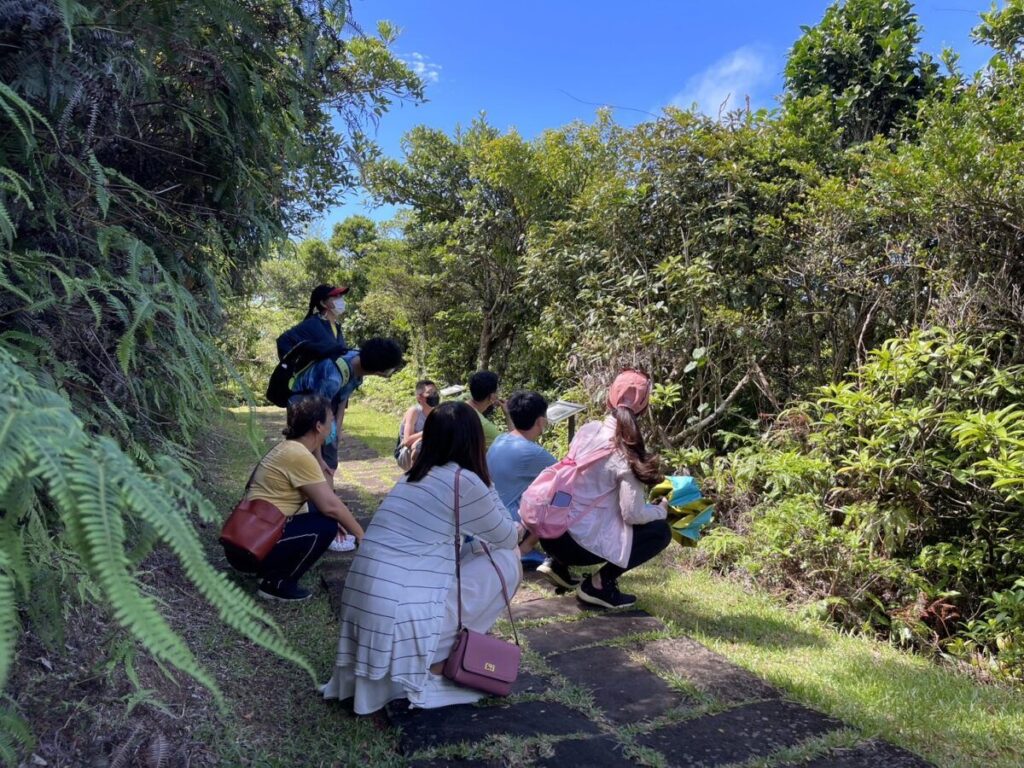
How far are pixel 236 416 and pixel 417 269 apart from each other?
1004 cm

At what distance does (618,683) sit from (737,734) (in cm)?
61

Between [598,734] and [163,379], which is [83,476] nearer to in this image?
[163,379]

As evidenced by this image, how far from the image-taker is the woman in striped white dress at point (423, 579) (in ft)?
9.09

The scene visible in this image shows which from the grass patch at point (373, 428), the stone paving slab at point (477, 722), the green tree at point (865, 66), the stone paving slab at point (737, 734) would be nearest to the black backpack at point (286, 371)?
the stone paving slab at point (477, 722)

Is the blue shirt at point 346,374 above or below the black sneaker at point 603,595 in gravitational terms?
above

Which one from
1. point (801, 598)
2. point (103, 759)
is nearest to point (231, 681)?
point (103, 759)

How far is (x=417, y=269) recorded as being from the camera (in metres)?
13.7

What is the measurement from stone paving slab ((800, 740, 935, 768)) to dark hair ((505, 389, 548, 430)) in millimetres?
2564

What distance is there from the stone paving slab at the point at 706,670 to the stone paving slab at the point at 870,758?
47cm

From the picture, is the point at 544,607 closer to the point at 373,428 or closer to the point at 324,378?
the point at 324,378

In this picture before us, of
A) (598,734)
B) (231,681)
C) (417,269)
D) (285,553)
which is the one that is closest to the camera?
(598,734)

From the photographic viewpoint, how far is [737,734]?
Result: 9.39ft

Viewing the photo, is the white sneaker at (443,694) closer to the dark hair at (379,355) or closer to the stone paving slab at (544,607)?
the stone paving slab at (544,607)

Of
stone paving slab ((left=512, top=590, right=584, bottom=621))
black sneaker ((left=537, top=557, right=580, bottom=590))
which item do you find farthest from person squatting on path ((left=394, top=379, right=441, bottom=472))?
stone paving slab ((left=512, top=590, right=584, bottom=621))
